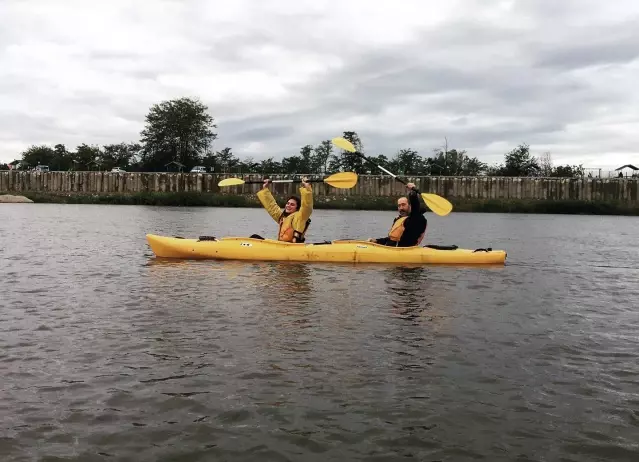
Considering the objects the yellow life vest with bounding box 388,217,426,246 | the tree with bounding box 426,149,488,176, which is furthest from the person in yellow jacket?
the tree with bounding box 426,149,488,176

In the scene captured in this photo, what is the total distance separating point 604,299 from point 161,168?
242ft

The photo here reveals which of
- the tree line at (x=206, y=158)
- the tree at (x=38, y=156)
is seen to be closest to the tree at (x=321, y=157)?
the tree line at (x=206, y=158)

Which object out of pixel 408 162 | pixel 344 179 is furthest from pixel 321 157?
pixel 344 179

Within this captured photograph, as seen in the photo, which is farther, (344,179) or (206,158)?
(206,158)

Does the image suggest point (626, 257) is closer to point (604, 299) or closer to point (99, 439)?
point (604, 299)

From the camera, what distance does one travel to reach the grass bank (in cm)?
5569

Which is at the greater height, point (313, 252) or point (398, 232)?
point (398, 232)

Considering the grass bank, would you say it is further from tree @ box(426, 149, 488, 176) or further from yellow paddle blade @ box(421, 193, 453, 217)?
yellow paddle blade @ box(421, 193, 453, 217)

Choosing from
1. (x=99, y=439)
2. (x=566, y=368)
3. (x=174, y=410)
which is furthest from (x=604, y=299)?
(x=99, y=439)

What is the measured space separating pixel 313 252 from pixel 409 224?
2.48m

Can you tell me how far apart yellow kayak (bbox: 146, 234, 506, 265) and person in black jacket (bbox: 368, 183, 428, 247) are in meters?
0.44

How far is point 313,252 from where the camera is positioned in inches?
561

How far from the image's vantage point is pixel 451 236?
2559 cm

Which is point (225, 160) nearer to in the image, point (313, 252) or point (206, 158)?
point (206, 158)
